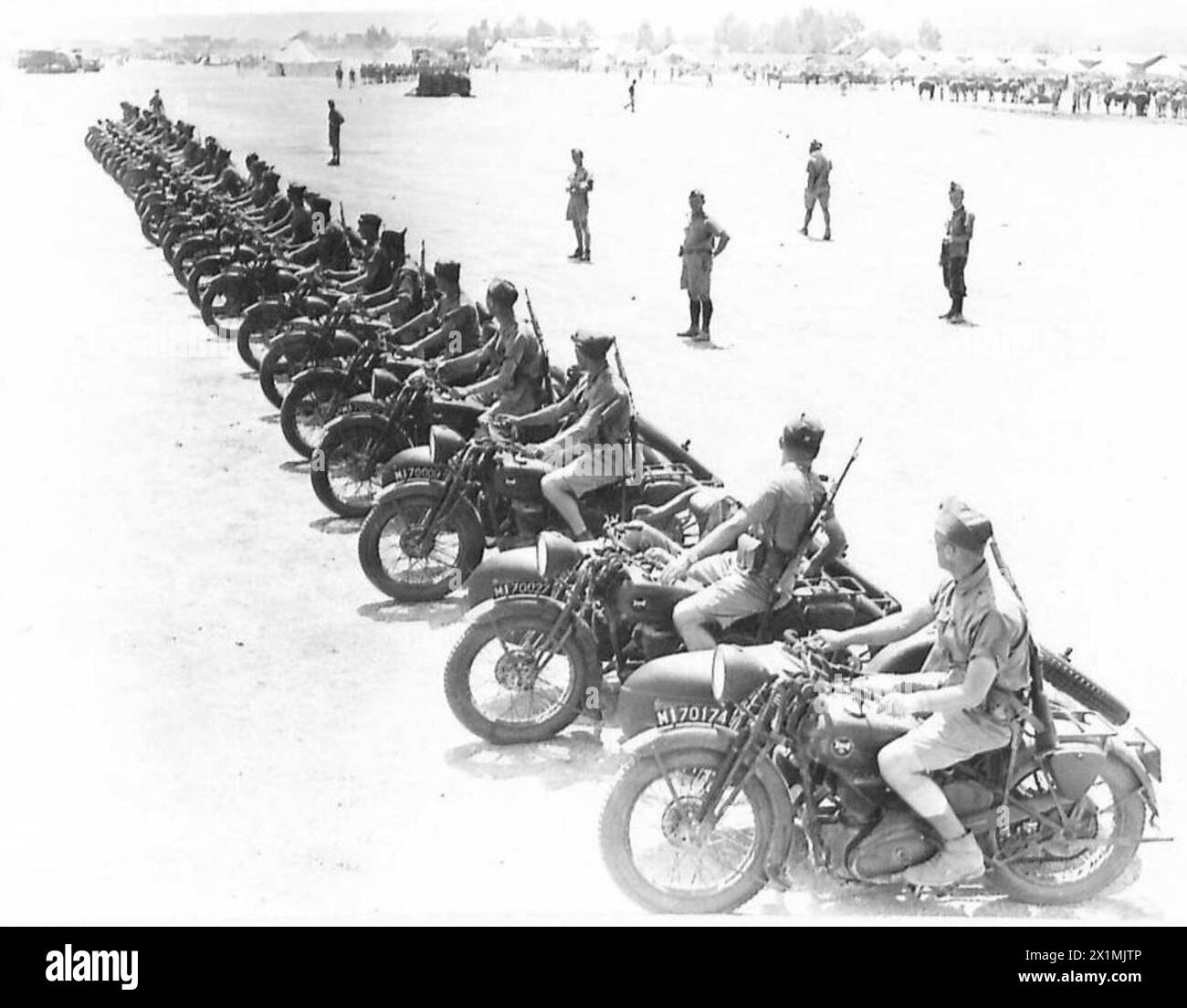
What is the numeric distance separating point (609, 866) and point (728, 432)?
7305 mm

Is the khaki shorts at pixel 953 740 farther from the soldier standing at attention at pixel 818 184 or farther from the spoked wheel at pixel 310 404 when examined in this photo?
the soldier standing at attention at pixel 818 184

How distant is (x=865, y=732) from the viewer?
5.06 meters

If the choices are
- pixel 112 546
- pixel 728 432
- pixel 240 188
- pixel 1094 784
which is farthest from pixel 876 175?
pixel 1094 784

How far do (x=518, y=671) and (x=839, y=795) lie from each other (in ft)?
6.05

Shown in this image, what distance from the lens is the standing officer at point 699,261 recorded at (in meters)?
15.8

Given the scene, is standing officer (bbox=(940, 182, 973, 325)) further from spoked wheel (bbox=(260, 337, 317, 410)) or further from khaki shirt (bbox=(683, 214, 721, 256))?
spoked wheel (bbox=(260, 337, 317, 410))

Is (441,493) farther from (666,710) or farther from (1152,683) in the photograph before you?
(1152,683)

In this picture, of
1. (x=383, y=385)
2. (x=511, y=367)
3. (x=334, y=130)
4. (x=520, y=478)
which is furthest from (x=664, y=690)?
(x=334, y=130)

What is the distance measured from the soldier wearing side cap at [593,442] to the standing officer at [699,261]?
816 cm

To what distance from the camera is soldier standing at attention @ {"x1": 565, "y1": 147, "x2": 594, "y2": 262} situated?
20.6 meters

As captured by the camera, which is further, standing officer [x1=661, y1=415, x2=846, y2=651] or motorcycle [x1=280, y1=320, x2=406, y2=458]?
motorcycle [x1=280, y1=320, x2=406, y2=458]

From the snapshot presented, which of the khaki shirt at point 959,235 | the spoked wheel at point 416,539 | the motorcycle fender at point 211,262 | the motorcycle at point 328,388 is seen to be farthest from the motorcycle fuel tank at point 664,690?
the khaki shirt at point 959,235

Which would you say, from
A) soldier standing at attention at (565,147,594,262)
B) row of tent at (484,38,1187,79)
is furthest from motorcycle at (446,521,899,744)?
row of tent at (484,38,1187,79)

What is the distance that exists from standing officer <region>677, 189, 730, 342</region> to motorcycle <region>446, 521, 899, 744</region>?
9.55m
